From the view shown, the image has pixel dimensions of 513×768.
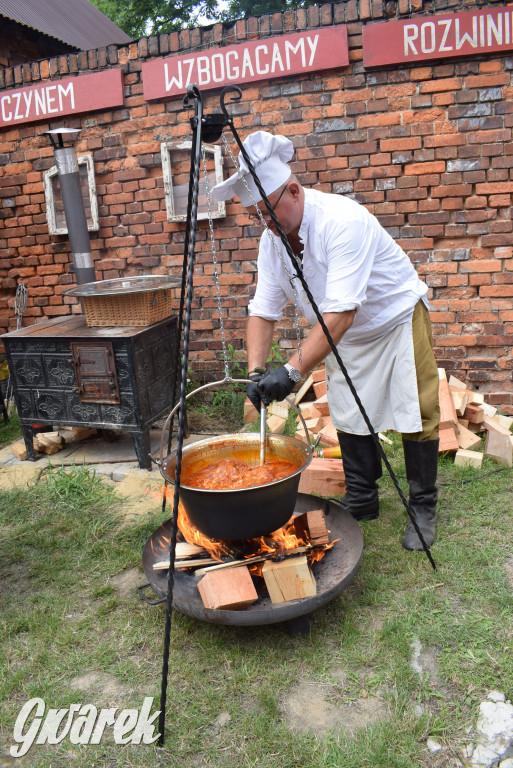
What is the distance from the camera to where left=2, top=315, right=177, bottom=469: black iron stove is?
467 centimetres

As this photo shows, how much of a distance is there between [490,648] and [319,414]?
9.66 feet

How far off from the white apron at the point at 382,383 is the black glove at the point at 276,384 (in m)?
0.91

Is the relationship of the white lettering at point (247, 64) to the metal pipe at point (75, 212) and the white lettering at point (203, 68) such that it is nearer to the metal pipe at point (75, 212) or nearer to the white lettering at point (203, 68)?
the white lettering at point (203, 68)

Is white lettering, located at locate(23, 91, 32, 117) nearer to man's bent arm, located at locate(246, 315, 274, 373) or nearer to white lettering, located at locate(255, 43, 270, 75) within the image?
white lettering, located at locate(255, 43, 270, 75)

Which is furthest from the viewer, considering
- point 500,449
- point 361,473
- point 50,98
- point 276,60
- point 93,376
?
point 50,98

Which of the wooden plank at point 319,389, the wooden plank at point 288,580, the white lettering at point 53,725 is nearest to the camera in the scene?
the white lettering at point 53,725

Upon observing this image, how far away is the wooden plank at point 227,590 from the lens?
254 cm

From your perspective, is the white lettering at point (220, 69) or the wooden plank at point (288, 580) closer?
the wooden plank at point (288, 580)

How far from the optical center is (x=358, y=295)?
9.14 ft

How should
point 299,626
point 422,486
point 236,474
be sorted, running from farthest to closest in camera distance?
point 422,486 < point 236,474 < point 299,626

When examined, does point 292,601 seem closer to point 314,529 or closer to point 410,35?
point 314,529

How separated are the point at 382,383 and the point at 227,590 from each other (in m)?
1.51

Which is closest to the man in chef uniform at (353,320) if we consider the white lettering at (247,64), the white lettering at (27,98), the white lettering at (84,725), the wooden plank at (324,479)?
Answer: the wooden plank at (324,479)

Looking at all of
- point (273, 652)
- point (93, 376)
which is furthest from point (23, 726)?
point (93, 376)
